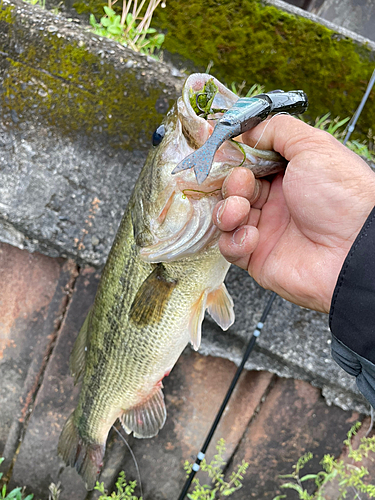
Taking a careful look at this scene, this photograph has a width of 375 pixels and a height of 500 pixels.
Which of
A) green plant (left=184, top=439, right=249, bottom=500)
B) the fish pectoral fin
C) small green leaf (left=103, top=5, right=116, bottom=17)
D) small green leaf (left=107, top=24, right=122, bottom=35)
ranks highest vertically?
small green leaf (left=103, top=5, right=116, bottom=17)

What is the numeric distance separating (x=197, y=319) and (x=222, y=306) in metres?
0.15

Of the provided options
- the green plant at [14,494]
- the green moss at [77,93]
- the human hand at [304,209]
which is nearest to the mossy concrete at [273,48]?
the green moss at [77,93]

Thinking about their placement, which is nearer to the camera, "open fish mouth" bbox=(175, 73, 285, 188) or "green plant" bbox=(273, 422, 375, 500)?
"open fish mouth" bbox=(175, 73, 285, 188)

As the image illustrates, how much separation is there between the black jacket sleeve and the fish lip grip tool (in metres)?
0.48

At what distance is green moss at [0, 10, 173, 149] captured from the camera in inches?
83.4

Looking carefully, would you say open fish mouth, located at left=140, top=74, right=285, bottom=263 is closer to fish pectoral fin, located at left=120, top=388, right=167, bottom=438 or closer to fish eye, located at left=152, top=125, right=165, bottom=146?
fish eye, located at left=152, top=125, right=165, bottom=146

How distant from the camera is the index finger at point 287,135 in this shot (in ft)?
4.66

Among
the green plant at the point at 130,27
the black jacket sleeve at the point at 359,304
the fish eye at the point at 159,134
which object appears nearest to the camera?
the black jacket sleeve at the point at 359,304

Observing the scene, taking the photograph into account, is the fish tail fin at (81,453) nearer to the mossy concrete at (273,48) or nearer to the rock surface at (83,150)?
the rock surface at (83,150)

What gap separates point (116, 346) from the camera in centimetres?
200

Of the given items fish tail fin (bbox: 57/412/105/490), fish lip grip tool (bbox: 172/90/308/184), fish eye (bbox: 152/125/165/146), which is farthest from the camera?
fish tail fin (bbox: 57/412/105/490)

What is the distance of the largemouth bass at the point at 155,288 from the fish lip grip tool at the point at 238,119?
137 mm

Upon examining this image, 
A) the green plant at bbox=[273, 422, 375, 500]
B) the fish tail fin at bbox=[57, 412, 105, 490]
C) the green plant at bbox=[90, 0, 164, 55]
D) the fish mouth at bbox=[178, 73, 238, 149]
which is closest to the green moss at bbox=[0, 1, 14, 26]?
the green plant at bbox=[90, 0, 164, 55]

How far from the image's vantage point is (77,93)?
2160 mm
